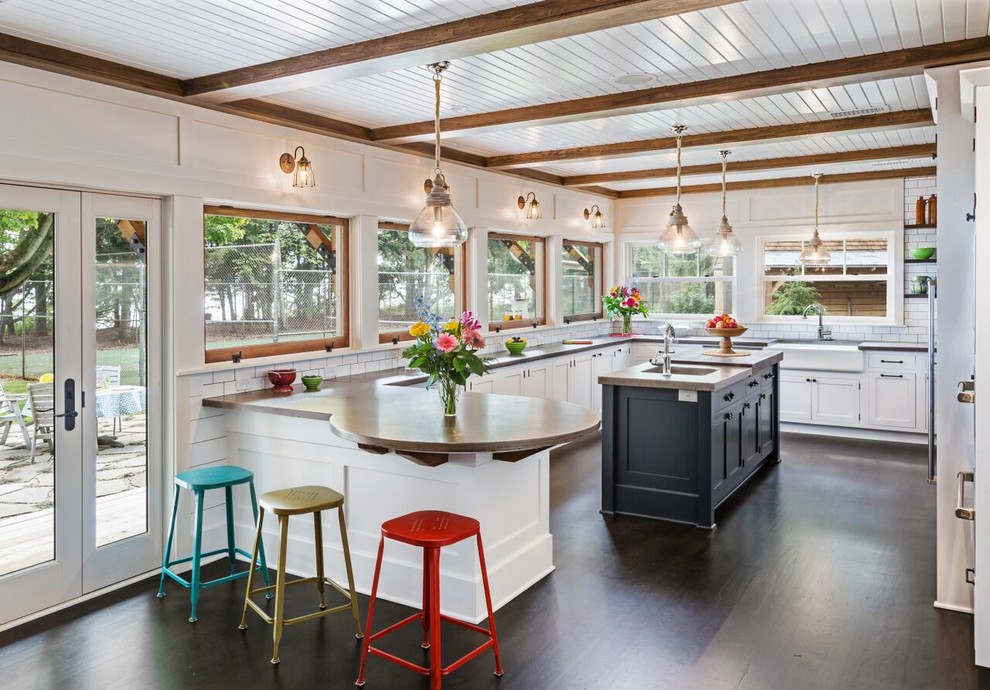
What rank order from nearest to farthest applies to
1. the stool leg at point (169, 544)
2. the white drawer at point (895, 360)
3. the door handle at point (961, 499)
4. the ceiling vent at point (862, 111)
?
the door handle at point (961, 499) < the stool leg at point (169, 544) < the ceiling vent at point (862, 111) < the white drawer at point (895, 360)

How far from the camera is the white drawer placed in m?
7.22

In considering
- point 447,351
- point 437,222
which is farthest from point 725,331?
point 447,351

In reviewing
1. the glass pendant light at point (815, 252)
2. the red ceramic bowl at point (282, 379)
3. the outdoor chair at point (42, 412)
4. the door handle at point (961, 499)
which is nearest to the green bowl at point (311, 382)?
the red ceramic bowl at point (282, 379)

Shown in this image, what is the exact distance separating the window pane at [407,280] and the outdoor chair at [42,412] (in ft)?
8.14

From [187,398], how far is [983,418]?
150 inches

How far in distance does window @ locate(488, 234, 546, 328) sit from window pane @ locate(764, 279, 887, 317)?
2673mm

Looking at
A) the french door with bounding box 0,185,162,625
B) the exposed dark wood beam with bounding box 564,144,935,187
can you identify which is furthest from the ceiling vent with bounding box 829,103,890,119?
the french door with bounding box 0,185,162,625

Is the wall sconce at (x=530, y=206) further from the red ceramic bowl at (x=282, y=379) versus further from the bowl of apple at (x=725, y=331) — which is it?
the red ceramic bowl at (x=282, y=379)

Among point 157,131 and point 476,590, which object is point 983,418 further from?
point 157,131

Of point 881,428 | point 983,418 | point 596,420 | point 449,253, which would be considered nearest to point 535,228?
point 449,253

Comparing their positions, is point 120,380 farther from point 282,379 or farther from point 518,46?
point 518,46

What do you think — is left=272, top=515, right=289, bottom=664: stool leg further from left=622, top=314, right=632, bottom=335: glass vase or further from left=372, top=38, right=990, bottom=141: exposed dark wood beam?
left=622, top=314, right=632, bottom=335: glass vase

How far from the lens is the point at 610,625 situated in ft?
11.3

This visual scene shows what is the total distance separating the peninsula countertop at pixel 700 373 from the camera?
4836mm
